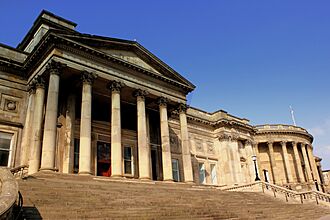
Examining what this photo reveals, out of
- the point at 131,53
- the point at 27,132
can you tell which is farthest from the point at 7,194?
the point at 131,53

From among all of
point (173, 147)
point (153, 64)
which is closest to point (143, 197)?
point (153, 64)

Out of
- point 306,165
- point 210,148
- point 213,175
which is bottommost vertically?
point 213,175

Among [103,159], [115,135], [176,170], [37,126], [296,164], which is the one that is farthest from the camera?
[296,164]

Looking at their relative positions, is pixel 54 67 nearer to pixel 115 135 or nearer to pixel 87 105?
pixel 87 105

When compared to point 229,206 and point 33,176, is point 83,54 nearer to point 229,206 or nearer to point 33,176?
point 33,176

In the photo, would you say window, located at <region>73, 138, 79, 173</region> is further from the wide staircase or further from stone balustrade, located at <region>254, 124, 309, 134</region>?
stone balustrade, located at <region>254, 124, 309, 134</region>

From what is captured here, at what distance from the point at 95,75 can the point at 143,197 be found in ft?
29.3

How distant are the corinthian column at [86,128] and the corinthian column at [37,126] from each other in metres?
2.43

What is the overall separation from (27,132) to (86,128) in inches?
173

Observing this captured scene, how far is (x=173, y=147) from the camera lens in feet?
93.9

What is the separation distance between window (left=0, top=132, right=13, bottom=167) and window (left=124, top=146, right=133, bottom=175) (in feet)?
28.1

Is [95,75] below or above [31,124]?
above

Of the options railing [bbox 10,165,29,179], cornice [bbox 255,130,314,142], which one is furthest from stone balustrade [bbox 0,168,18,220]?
cornice [bbox 255,130,314,142]

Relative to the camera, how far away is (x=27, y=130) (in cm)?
1802
